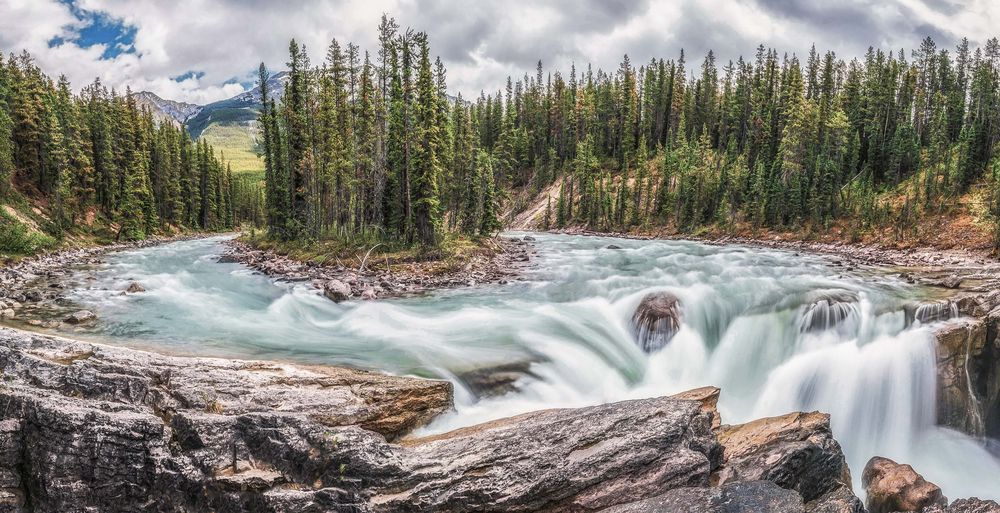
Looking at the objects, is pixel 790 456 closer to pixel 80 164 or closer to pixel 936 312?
pixel 936 312

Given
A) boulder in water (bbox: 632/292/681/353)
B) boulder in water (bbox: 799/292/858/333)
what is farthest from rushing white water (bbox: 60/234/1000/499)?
boulder in water (bbox: 632/292/681/353)

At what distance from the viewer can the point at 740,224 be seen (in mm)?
68312

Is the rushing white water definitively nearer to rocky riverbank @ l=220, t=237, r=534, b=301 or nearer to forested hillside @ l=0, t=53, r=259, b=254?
rocky riverbank @ l=220, t=237, r=534, b=301

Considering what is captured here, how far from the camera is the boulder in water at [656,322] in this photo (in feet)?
57.4

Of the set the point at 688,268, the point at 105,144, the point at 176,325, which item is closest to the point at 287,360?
the point at 176,325

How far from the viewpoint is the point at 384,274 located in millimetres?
31516

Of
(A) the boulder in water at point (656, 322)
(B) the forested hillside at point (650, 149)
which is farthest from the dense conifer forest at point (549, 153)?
(A) the boulder in water at point (656, 322)

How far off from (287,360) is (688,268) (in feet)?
90.5

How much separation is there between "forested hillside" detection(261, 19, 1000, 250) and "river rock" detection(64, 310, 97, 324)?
2087cm

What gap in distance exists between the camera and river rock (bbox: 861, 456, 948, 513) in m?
9.29

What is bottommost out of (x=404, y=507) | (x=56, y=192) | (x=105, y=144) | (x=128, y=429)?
(x=404, y=507)

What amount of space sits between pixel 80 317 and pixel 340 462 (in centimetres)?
1518

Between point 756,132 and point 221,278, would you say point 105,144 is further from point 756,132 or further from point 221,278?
point 756,132

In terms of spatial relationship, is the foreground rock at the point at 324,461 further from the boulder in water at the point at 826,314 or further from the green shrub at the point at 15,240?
the green shrub at the point at 15,240
